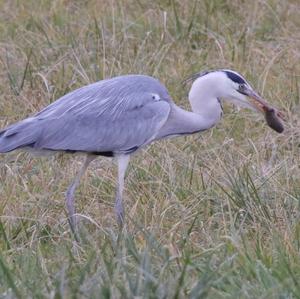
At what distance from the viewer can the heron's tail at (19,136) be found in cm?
587

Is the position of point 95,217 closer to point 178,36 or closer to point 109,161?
point 109,161

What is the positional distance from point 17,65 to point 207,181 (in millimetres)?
2271

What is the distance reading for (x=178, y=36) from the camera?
8.38 metres

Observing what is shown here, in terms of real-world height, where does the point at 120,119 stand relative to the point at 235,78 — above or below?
below

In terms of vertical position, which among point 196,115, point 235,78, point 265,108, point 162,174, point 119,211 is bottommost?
point 162,174

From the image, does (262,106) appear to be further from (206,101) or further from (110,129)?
(110,129)

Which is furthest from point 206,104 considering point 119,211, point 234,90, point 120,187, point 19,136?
point 19,136

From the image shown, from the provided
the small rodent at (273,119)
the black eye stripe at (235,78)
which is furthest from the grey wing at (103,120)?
the small rodent at (273,119)

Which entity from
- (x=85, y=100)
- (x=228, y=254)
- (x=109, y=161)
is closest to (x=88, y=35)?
(x=109, y=161)

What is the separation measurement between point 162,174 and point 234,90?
1.88 ft

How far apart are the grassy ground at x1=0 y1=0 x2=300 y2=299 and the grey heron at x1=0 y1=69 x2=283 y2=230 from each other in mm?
231

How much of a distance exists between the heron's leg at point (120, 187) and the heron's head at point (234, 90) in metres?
0.56

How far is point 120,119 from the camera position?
613 cm

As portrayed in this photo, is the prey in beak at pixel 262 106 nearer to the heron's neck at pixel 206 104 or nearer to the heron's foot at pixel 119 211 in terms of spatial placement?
the heron's neck at pixel 206 104
